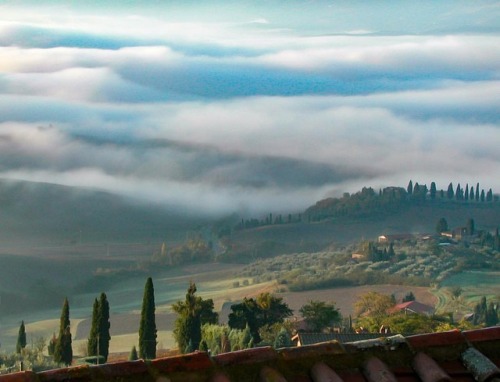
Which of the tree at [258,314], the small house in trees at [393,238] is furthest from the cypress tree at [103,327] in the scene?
the small house in trees at [393,238]

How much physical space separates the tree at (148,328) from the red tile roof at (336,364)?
60.4 m

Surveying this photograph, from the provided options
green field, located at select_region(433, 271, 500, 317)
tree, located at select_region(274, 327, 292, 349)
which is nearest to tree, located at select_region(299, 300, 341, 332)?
tree, located at select_region(274, 327, 292, 349)

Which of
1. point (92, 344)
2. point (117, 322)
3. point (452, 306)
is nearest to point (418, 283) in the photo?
point (452, 306)

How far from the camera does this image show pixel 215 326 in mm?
70312

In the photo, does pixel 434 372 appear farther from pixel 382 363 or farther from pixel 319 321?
pixel 319 321

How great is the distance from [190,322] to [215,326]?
212 cm

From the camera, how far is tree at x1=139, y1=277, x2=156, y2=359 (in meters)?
67.3

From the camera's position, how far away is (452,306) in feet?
427

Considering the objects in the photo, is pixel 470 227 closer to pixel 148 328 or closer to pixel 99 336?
pixel 148 328

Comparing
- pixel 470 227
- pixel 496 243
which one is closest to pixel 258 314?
pixel 496 243

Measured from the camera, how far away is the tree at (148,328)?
6731 centimetres

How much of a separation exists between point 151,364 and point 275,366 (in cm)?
72

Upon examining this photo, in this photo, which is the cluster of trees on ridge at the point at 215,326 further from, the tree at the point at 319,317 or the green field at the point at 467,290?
the green field at the point at 467,290

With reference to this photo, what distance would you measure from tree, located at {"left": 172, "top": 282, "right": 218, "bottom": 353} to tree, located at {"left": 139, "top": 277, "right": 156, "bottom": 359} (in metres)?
1.65
